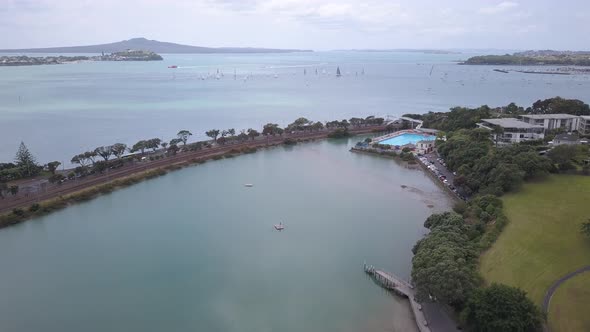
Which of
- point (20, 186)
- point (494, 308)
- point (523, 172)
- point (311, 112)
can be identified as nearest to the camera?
point (494, 308)

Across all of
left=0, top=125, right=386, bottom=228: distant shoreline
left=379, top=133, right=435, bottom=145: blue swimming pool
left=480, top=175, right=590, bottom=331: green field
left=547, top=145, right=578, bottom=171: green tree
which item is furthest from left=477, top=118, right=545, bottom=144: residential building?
left=0, top=125, right=386, bottom=228: distant shoreline

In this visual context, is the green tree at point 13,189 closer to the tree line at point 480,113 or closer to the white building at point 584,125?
the tree line at point 480,113

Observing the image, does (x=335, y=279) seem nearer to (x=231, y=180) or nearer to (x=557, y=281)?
(x=557, y=281)

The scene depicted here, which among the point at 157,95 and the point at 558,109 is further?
the point at 157,95

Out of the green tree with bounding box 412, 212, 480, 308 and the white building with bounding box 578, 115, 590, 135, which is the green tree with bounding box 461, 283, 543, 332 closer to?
the green tree with bounding box 412, 212, 480, 308

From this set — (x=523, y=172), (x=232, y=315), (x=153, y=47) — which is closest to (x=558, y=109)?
(x=523, y=172)

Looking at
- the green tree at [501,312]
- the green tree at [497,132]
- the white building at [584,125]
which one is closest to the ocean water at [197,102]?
the white building at [584,125]

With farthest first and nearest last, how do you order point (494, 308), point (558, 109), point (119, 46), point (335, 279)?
1. point (119, 46)
2. point (558, 109)
3. point (335, 279)
4. point (494, 308)
